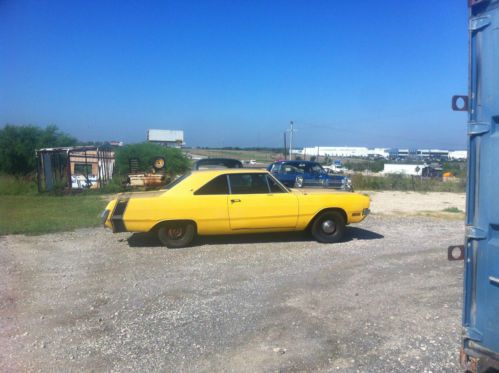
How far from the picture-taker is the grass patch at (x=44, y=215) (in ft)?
30.3

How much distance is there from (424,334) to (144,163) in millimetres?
22916

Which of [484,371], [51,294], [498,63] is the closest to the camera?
[498,63]

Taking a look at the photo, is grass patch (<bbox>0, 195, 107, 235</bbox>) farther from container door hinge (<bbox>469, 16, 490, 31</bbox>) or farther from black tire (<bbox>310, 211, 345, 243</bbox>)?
container door hinge (<bbox>469, 16, 490, 31</bbox>)

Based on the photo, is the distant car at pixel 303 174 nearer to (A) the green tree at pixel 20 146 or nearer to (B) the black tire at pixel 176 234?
(B) the black tire at pixel 176 234

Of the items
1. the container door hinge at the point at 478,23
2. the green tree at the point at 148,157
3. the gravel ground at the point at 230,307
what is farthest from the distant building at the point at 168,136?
the container door hinge at the point at 478,23

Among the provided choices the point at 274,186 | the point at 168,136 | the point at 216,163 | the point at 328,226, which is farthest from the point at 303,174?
the point at 168,136

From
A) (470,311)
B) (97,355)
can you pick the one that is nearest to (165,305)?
(97,355)

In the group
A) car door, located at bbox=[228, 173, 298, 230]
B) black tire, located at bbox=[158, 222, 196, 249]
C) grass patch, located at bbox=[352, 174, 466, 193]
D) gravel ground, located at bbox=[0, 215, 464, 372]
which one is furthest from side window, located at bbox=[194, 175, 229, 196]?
grass patch, located at bbox=[352, 174, 466, 193]

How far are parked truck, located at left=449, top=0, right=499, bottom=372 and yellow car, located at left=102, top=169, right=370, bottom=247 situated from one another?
496 centimetres

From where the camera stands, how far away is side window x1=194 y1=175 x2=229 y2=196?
7395 mm

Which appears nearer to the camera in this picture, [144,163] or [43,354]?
[43,354]

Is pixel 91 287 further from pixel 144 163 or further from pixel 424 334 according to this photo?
pixel 144 163

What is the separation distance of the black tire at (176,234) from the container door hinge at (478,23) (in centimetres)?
565

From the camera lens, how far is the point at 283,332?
3.98 m
